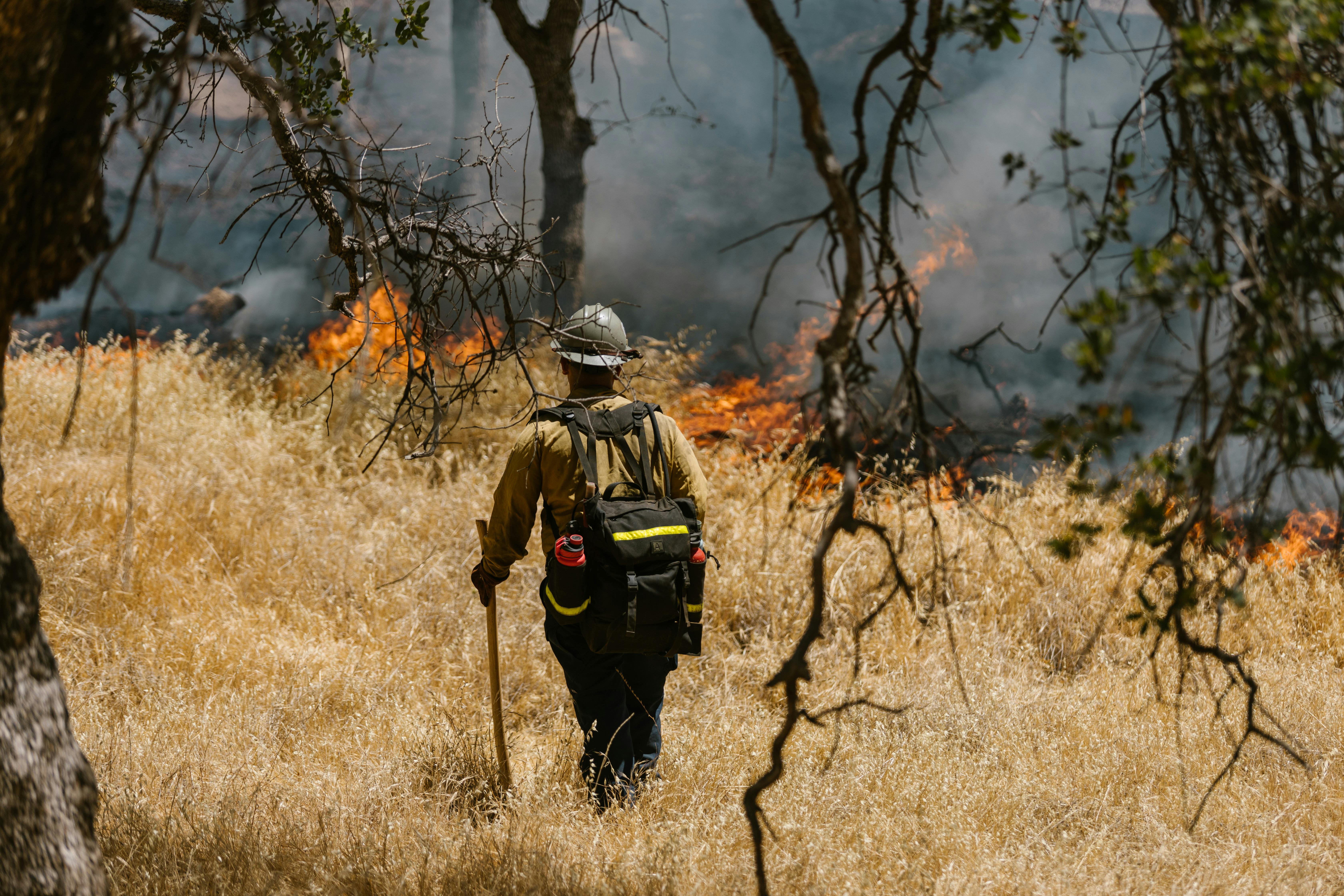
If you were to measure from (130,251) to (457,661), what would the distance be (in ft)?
45.1

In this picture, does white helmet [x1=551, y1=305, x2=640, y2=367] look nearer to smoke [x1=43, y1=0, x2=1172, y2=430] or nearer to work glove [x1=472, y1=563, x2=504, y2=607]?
work glove [x1=472, y1=563, x2=504, y2=607]

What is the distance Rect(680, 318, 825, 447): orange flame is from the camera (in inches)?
273

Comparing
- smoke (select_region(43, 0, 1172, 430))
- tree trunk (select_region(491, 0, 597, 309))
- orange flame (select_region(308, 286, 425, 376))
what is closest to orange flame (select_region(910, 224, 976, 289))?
smoke (select_region(43, 0, 1172, 430))

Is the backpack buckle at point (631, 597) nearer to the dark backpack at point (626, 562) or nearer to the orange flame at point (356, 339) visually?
the dark backpack at point (626, 562)

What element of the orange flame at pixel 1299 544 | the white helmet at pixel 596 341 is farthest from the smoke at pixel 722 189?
the white helmet at pixel 596 341

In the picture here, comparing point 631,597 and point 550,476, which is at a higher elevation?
point 550,476

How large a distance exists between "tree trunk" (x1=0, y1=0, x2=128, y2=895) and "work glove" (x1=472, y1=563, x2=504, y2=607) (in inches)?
57.9

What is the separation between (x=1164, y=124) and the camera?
1731 mm

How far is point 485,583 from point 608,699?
60 cm

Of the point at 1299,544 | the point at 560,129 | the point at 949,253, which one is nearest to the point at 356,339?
the point at 560,129

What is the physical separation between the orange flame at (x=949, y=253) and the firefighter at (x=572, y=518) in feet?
26.9

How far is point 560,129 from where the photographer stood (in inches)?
327

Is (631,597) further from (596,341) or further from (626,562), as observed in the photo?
(596,341)

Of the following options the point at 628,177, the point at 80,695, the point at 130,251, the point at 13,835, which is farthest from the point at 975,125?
the point at 130,251
